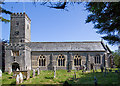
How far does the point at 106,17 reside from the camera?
7039 mm

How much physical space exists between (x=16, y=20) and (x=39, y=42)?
8.05 metres

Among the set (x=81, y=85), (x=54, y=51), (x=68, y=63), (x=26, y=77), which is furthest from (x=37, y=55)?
(x=81, y=85)

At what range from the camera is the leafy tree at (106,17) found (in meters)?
6.13

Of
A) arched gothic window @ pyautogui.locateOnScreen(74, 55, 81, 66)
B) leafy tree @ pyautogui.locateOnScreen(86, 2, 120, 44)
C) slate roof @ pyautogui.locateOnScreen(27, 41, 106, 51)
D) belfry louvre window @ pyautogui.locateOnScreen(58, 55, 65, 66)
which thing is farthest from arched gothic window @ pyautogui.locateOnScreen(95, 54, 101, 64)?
leafy tree @ pyautogui.locateOnScreen(86, 2, 120, 44)

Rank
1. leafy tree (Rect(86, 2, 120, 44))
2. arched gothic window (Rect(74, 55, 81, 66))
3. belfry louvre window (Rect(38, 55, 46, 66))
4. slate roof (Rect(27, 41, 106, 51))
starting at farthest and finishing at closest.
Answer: slate roof (Rect(27, 41, 106, 51)) → arched gothic window (Rect(74, 55, 81, 66)) → belfry louvre window (Rect(38, 55, 46, 66)) → leafy tree (Rect(86, 2, 120, 44))

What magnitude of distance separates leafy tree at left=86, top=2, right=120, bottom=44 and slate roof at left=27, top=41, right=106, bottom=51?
15085 millimetres

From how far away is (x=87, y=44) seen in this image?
82.6ft

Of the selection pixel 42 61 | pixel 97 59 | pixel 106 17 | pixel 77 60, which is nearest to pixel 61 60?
pixel 77 60

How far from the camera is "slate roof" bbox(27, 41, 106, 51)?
23728 millimetres

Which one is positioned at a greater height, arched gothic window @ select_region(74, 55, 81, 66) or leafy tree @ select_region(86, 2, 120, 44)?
leafy tree @ select_region(86, 2, 120, 44)

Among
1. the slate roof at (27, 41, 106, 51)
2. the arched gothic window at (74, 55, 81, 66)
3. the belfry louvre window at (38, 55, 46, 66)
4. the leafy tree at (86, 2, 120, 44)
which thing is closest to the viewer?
the leafy tree at (86, 2, 120, 44)

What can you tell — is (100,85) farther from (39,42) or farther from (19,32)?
(19,32)

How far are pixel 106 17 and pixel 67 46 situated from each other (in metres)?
17.7

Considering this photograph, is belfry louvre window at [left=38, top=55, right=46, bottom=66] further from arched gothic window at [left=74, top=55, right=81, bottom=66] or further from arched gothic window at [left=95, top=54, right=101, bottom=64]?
arched gothic window at [left=95, top=54, right=101, bottom=64]
